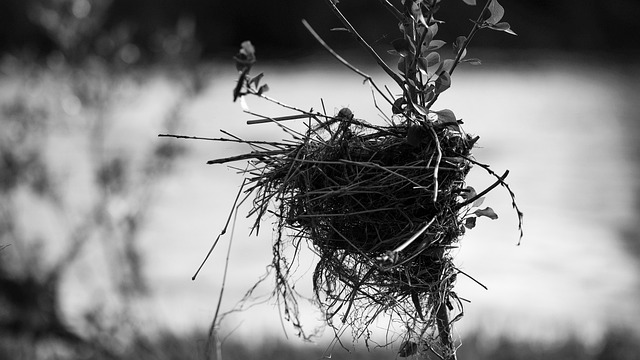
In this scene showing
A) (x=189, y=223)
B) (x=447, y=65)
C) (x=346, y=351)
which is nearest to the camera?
(x=447, y=65)

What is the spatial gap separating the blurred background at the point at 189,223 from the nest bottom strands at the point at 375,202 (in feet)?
0.33

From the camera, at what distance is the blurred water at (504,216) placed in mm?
5297

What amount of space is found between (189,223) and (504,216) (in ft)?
9.21

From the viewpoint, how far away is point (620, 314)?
5.23 meters

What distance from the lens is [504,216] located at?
25.7 ft

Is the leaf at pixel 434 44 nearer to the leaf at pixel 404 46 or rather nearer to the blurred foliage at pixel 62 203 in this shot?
the leaf at pixel 404 46

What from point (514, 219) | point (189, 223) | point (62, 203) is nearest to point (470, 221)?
point (62, 203)

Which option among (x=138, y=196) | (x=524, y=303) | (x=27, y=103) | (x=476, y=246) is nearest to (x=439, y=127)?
(x=138, y=196)

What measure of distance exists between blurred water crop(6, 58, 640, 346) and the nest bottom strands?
30 centimetres

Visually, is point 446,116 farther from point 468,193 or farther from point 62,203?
point 62,203

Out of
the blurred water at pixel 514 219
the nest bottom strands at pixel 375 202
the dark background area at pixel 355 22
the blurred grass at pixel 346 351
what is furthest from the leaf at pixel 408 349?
the dark background area at pixel 355 22

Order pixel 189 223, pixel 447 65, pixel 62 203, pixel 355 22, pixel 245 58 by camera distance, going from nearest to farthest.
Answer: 1. pixel 245 58
2. pixel 447 65
3. pixel 62 203
4. pixel 189 223
5. pixel 355 22

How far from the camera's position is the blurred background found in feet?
13.8

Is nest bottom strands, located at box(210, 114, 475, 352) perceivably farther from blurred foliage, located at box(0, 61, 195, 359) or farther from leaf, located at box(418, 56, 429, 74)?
blurred foliage, located at box(0, 61, 195, 359)
